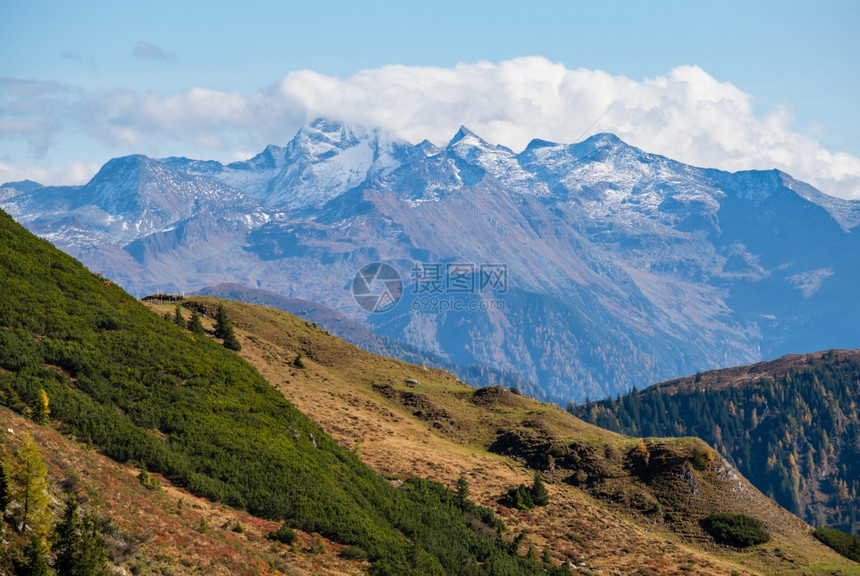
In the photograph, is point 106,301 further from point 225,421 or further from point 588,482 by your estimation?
point 588,482

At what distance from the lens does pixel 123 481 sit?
46.6 metres

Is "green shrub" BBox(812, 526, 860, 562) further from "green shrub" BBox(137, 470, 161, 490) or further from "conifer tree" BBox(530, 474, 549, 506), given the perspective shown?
"green shrub" BBox(137, 470, 161, 490)

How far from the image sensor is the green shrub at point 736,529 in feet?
269

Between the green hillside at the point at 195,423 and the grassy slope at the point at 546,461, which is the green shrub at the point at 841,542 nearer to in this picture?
the grassy slope at the point at 546,461

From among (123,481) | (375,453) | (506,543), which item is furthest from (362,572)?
(375,453)

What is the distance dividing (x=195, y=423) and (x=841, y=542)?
68.4 meters

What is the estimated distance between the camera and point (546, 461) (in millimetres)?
95000

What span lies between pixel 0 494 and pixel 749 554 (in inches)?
2732

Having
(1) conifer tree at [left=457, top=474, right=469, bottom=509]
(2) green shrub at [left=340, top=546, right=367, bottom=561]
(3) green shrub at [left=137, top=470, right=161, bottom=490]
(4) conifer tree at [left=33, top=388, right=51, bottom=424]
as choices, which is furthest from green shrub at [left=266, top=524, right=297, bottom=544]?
(1) conifer tree at [left=457, top=474, right=469, bottom=509]

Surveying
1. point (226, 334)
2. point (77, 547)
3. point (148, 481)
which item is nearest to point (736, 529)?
point (148, 481)

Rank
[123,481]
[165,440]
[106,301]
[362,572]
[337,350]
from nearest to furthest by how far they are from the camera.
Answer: [123,481] < [362,572] < [165,440] < [106,301] < [337,350]

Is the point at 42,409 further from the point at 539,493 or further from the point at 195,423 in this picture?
the point at 539,493

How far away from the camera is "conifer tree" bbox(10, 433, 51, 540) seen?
35.7 meters

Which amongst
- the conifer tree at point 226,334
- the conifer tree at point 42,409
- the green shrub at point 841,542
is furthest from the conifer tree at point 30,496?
the green shrub at point 841,542
